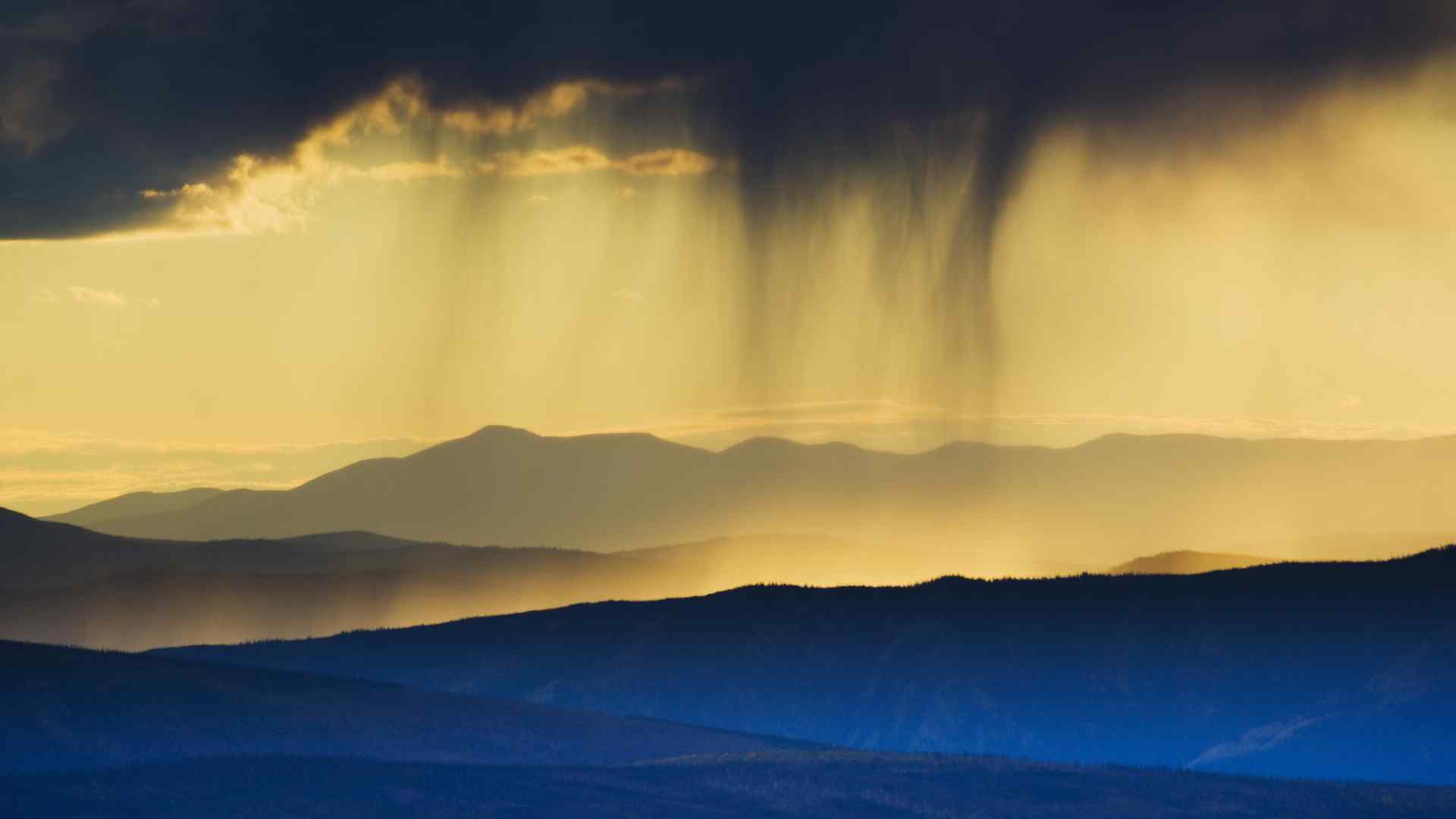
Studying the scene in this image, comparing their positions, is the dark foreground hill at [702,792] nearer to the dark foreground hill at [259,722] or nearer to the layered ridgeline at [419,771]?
the layered ridgeline at [419,771]

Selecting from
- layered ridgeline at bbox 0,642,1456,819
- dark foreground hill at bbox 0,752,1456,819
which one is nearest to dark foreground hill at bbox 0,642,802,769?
layered ridgeline at bbox 0,642,1456,819

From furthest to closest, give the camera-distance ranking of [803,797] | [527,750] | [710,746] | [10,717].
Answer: [710,746], [527,750], [10,717], [803,797]

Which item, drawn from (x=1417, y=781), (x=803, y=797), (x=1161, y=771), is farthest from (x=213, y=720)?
(x=1417, y=781)

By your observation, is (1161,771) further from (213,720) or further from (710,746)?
(213,720)

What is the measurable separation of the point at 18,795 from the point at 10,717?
27.8m

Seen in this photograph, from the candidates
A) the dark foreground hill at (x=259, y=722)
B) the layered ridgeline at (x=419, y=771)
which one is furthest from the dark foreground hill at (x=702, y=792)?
the dark foreground hill at (x=259, y=722)

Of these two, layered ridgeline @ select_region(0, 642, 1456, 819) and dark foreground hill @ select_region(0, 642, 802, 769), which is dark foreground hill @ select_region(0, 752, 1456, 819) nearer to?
layered ridgeline @ select_region(0, 642, 1456, 819)

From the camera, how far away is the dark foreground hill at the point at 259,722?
157750 millimetres

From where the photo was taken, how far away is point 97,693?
167500mm

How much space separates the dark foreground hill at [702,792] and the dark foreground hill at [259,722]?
11437 mm

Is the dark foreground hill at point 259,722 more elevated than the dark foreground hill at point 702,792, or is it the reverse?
the dark foreground hill at point 259,722

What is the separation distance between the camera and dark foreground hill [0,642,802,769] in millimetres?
157750

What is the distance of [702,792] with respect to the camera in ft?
477

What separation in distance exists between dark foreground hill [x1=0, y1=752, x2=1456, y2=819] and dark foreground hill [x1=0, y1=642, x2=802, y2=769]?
11437mm
